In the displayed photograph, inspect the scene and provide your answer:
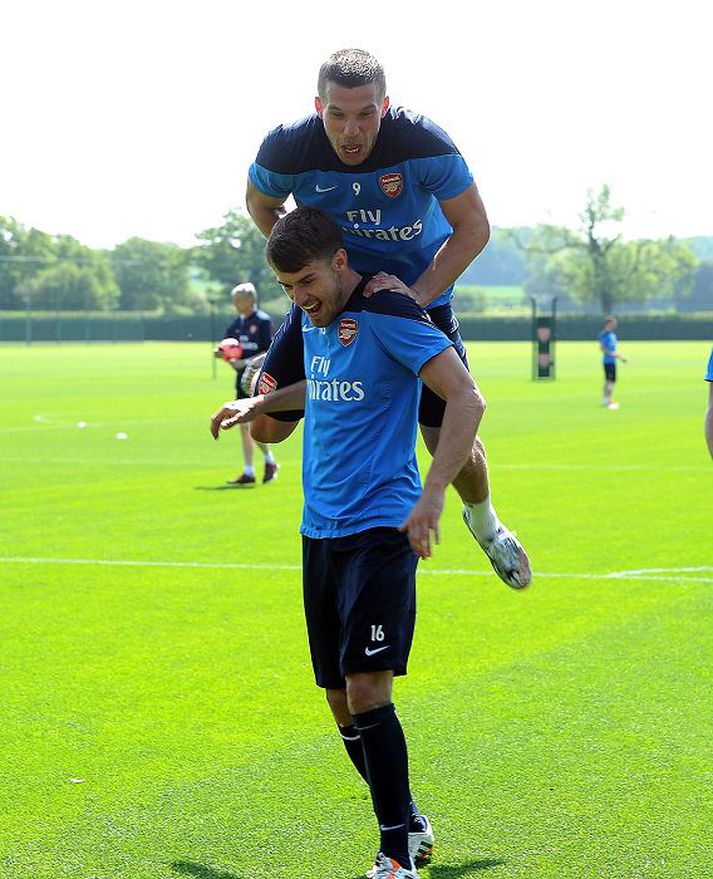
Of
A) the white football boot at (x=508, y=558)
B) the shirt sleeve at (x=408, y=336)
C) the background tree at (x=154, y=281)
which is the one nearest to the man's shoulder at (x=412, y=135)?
the shirt sleeve at (x=408, y=336)

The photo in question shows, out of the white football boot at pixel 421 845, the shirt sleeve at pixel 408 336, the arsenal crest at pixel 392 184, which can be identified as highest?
the arsenal crest at pixel 392 184

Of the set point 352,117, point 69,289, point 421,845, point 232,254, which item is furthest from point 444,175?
point 232,254

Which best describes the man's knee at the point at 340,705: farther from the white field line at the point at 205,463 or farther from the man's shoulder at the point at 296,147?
the white field line at the point at 205,463

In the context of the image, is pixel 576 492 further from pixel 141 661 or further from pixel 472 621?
pixel 141 661

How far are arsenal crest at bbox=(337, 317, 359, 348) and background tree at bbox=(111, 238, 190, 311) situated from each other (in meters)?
141

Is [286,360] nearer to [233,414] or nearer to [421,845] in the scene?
[233,414]

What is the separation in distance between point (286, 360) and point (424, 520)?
4.38ft

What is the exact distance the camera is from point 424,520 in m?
4.77

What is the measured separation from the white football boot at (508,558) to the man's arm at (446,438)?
168 centimetres

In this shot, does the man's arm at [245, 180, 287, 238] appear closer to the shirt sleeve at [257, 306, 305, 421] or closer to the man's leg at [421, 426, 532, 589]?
the shirt sleeve at [257, 306, 305, 421]

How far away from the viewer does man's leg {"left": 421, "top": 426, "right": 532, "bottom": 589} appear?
6.53 m

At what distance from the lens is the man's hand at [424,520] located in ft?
15.6

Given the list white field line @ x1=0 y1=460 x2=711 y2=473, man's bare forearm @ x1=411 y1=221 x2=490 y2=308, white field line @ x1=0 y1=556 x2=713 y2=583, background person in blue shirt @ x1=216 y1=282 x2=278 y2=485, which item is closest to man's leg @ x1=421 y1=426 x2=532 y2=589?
man's bare forearm @ x1=411 y1=221 x2=490 y2=308

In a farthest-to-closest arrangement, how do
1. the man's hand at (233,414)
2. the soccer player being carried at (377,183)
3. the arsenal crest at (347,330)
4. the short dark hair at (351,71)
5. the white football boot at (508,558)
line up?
the white football boot at (508,558)
the man's hand at (233,414)
the soccer player being carried at (377,183)
the short dark hair at (351,71)
the arsenal crest at (347,330)
